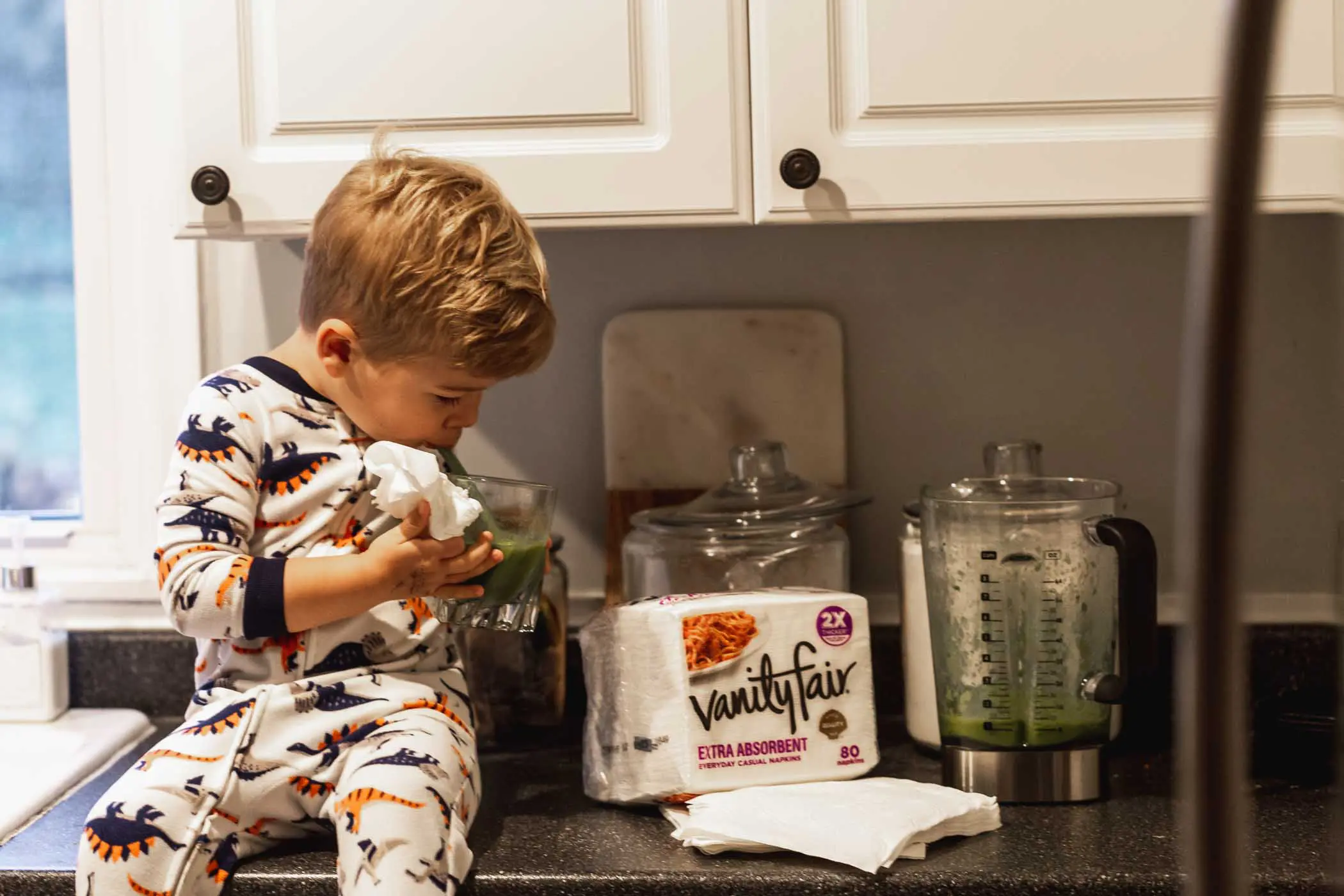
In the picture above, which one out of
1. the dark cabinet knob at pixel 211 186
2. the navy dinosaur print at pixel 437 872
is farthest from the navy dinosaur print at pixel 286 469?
the navy dinosaur print at pixel 437 872

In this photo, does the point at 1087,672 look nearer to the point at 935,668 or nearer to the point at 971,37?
the point at 935,668

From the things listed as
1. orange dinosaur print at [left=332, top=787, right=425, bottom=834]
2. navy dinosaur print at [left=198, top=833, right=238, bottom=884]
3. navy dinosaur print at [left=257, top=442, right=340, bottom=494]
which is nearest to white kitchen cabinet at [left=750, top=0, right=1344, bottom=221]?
navy dinosaur print at [left=257, top=442, right=340, bottom=494]

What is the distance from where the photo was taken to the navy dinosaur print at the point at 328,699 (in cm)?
107

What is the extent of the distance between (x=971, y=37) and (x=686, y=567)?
1.82 feet

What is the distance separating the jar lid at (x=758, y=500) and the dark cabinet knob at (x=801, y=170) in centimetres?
32

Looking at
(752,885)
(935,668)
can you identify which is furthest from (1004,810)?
(752,885)

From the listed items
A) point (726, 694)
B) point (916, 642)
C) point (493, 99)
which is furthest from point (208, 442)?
point (916, 642)

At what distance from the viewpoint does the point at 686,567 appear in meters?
1.30

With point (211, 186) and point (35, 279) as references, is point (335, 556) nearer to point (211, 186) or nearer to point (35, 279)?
point (211, 186)

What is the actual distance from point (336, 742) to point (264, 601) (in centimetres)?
13

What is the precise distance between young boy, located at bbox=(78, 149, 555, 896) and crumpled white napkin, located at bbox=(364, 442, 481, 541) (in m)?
0.02

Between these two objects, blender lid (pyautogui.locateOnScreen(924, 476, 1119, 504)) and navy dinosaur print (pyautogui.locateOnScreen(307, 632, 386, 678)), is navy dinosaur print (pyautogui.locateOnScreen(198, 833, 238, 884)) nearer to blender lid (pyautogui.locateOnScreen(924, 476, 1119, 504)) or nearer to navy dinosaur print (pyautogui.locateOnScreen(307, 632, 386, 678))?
navy dinosaur print (pyautogui.locateOnScreen(307, 632, 386, 678))

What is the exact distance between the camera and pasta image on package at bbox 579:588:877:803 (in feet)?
3.68

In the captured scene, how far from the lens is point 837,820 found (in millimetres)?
1050
